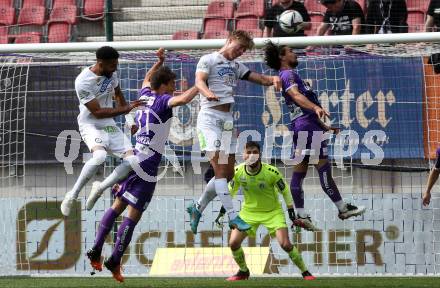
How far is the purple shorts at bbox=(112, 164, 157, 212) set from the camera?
43.8ft

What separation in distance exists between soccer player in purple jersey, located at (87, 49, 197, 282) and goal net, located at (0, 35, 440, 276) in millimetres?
2531

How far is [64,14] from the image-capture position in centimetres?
2147

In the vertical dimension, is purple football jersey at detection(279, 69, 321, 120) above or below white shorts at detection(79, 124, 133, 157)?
above

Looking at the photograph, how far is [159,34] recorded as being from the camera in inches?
780

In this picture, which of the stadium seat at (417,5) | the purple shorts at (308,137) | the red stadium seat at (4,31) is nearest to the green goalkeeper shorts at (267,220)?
the purple shorts at (308,137)

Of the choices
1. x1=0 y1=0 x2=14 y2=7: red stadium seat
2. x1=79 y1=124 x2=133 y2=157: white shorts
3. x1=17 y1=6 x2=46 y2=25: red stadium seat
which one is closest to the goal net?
x1=79 y1=124 x2=133 y2=157: white shorts

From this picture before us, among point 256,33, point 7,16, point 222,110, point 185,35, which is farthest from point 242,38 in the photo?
point 7,16

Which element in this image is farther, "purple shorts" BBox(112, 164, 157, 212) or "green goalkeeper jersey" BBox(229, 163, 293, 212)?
"green goalkeeper jersey" BBox(229, 163, 293, 212)

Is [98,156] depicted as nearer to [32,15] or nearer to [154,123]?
[154,123]

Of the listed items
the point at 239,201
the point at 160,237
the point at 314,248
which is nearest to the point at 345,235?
the point at 314,248

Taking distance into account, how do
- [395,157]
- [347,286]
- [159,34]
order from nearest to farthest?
[347,286], [395,157], [159,34]

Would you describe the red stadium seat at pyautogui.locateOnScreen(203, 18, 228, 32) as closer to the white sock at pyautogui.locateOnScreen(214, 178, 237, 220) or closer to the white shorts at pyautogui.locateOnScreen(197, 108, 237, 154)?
the white shorts at pyautogui.locateOnScreen(197, 108, 237, 154)

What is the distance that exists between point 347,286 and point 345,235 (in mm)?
3492

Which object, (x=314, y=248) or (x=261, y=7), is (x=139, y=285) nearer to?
(x=314, y=248)
